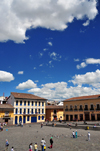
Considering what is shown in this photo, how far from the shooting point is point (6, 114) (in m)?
53.4

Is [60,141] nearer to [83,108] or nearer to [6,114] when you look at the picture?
[6,114]

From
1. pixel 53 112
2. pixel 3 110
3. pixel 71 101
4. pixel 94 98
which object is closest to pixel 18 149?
pixel 3 110

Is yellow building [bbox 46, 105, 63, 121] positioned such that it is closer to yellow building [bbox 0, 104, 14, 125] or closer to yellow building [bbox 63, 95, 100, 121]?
yellow building [bbox 63, 95, 100, 121]

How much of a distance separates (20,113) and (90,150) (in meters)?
42.5

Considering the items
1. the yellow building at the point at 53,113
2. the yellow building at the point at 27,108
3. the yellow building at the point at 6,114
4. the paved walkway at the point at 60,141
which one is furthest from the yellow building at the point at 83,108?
the paved walkway at the point at 60,141

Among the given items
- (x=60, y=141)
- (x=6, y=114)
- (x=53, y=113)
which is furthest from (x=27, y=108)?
(x=60, y=141)

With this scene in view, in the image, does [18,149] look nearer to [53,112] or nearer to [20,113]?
[20,113]

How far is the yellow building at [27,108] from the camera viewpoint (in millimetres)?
56600

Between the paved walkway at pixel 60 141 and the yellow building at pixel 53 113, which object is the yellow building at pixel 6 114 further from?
the paved walkway at pixel 60 141

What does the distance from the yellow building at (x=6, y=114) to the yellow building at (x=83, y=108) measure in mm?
21489

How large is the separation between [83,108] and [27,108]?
2096 cm

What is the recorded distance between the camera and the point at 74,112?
5956 centimetres

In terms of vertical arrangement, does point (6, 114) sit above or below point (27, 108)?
below

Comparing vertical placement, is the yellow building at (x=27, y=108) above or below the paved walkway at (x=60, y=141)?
above
